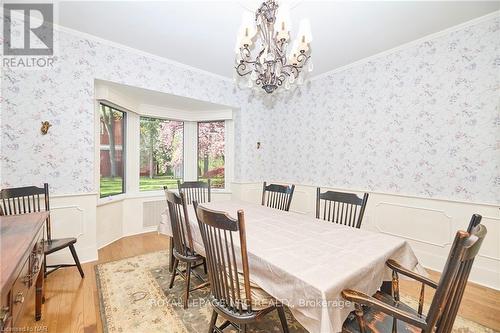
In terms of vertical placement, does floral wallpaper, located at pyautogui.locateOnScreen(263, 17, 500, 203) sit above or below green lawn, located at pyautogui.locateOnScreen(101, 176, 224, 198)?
above

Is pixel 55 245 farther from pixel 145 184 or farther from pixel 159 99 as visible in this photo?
pixel 159 99

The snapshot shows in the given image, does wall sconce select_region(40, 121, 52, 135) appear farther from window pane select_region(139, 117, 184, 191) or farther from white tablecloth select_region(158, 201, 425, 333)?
white tablecloth select_region(158, 201, 425, 333)

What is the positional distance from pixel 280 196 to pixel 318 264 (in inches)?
59.8

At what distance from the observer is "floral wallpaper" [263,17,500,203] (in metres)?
2.29

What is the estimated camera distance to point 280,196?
2652 millimetres

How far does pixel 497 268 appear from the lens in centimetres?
222

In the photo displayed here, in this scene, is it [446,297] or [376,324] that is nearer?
[446,297]

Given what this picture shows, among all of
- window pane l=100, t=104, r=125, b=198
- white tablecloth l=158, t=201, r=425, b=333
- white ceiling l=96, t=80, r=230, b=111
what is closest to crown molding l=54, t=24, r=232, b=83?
white ceiling l=96, t=80, r=230, b=111

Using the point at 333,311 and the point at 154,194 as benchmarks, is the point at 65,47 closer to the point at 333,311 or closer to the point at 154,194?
the point at 154,194

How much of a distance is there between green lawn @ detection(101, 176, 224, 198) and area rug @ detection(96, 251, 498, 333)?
1246 millimetres

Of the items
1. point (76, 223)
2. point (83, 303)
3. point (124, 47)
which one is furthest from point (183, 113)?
point (83, 303)

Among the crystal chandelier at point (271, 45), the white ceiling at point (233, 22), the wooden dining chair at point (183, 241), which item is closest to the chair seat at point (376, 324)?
the wooden dining chair at point (183, 241)

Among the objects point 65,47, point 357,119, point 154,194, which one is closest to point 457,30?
point 357,119

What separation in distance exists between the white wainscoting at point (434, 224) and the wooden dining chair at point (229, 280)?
7.38 ft
